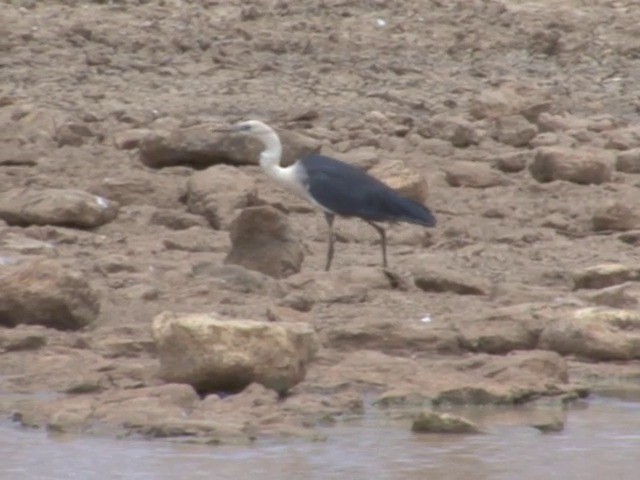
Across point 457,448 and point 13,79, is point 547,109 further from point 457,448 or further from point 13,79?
point 457,448

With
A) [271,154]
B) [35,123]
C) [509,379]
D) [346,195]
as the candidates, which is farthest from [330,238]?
[35,123]

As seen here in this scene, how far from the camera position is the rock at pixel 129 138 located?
510 inches

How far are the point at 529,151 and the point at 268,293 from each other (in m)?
3.95

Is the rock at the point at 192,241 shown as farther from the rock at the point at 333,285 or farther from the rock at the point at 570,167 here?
the rock at the point at 570,167

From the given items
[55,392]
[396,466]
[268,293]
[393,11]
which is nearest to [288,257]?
[268,293]

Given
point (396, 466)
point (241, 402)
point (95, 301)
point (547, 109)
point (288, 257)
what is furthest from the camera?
point (547, 109)

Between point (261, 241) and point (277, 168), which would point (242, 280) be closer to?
point (261, 241)

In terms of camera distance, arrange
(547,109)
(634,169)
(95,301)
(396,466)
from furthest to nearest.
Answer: (547,109) < (634,169) < (95,301) < (396,466)

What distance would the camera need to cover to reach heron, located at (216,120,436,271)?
10852 millimetres

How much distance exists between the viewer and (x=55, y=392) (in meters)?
8.34

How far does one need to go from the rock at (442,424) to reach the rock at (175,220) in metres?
3.82

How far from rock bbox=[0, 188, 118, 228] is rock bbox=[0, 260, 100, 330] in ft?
6.32

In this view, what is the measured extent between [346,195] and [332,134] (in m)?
2.65

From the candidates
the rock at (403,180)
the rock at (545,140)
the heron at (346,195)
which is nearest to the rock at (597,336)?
the heron at (346,195)
